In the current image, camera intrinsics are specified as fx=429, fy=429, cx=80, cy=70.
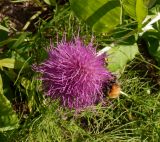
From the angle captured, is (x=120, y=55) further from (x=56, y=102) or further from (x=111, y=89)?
(x=56, y=102)

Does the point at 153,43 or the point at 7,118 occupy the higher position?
the point at 153,43

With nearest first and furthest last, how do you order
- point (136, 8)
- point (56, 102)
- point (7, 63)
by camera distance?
point (136, 8)
point (7, 63)
point (56, 102)

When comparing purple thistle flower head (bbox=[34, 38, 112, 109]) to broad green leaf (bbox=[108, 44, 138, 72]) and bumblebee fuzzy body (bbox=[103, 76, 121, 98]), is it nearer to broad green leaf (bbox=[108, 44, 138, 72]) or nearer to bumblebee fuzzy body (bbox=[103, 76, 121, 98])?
bumblebee fuzzy body (bbox=[103, 76, 121, 98])

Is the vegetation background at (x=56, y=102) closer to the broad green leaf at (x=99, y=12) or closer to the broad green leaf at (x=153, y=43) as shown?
the broad green leaf at (x=153, y=43)

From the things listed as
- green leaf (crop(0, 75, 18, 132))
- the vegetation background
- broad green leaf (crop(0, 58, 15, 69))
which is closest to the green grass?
the vegetation background

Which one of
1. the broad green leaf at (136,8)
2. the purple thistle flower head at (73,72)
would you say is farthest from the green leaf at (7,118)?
the broad green leaf at (136,8)

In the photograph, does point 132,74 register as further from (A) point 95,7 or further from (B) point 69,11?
(A) point 95,7

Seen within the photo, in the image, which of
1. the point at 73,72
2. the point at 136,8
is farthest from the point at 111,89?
the point at 136,8
